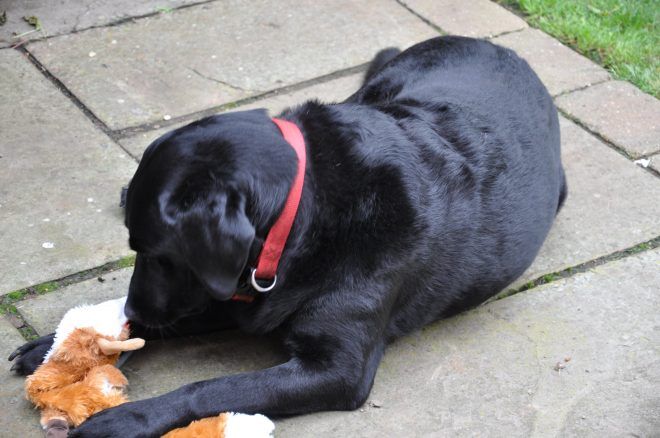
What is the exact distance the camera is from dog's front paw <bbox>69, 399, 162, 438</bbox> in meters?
2.93

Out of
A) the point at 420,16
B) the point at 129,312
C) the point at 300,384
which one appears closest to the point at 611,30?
the point at 420,16

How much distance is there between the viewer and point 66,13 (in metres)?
5.51

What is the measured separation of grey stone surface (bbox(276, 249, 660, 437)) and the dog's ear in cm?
57

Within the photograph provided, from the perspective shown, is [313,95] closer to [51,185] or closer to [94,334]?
[51,185]

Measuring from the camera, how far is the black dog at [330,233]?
2.94 meters

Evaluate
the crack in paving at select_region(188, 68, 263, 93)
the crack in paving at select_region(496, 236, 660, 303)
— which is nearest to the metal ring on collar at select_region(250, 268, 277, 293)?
the crack in paving at select_region(496, 236, 660, 303)

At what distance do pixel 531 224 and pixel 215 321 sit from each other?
117 centimetres

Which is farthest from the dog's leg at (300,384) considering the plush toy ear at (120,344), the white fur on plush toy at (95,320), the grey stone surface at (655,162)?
the grey stone surface at (655,162)

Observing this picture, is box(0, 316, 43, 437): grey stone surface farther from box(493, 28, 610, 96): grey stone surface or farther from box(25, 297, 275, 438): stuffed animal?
box(493, 28, 610, 96): grey stone surface

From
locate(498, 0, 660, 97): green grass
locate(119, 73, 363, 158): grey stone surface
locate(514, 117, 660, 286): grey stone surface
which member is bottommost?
locate(498, 0, 660, 97): green grass

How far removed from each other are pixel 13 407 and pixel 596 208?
97.5 inches

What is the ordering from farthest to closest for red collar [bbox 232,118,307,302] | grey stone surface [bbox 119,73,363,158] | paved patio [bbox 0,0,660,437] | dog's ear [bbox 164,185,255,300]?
grey stone surface [bbox 119,73,363,158] < paved patio [bbox 0,0,660,437] < red collar [bbox 232,118,307,302] < dog's ear [bbox 164,185,255,300]

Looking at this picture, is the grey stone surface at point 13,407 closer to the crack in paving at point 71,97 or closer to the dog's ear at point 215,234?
the dog's ear at point 215,234

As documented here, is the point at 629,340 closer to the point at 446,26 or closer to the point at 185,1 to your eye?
the point at 446,26
